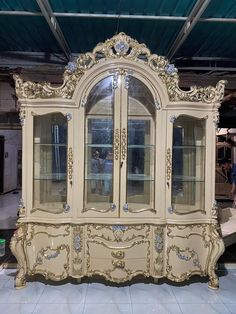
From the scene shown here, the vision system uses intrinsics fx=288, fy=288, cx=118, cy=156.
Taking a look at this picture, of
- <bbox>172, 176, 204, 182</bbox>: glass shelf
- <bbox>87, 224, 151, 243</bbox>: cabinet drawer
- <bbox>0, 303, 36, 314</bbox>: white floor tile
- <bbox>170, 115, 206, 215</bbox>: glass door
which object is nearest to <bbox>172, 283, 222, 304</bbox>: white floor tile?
<bbox>87, 224, 151, 243</bbox>: cabinet drawer

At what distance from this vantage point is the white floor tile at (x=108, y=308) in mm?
2281

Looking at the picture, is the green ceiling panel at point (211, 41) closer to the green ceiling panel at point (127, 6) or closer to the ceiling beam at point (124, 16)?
the ceiling beam at point (124, 16)

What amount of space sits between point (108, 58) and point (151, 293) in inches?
84.5

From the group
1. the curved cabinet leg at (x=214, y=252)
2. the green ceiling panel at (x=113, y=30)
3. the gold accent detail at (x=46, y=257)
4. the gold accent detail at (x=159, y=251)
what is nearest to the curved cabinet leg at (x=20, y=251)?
the gold accent detail at (x=46, y=257)

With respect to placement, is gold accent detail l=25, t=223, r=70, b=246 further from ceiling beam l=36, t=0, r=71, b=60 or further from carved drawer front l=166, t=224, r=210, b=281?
ceiling beam l=36, t=0, r=71, b=60

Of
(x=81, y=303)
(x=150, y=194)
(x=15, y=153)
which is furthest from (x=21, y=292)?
(x=15, y=153)

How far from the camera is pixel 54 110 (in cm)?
262

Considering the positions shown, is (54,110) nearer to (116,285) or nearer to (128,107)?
(128,107)

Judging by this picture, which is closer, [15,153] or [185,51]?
[185,51]

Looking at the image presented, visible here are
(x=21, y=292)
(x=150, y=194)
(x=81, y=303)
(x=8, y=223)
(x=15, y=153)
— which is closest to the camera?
(x=81, y=303)

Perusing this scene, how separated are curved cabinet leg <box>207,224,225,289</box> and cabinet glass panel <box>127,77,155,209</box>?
62 centimetres

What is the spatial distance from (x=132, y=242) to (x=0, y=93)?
339cm

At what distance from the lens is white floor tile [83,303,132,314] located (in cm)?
228

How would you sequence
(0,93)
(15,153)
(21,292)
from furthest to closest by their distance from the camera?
(15,153), (0,93), (21,292)
